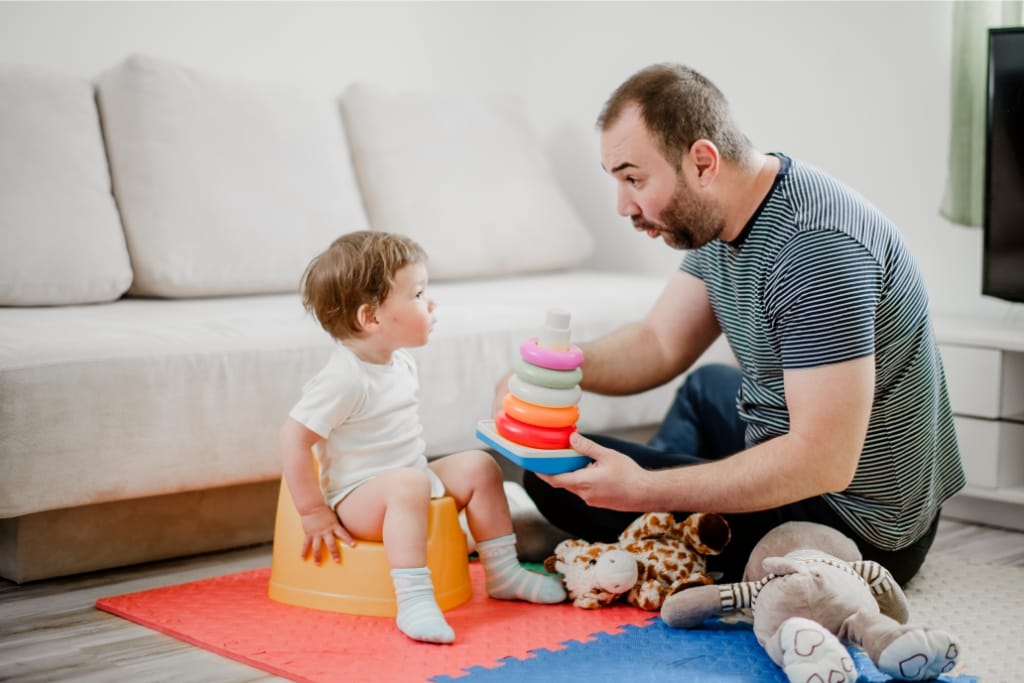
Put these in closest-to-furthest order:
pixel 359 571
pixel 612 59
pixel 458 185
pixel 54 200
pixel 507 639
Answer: pixel 507 639
pixel 359 571
pixel 54 200
pixel 458 185
pixel 612 59

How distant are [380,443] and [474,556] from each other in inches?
17.5

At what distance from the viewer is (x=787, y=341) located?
1.77 meters

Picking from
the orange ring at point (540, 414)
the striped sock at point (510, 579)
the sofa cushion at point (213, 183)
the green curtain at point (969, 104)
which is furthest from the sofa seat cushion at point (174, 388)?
the green curtain at point (969, 104)

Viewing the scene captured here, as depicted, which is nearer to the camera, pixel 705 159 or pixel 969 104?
pixel 705 159

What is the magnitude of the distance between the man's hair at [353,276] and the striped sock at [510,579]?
0.41 metres

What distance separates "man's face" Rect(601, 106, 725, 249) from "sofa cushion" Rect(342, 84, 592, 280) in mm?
1291

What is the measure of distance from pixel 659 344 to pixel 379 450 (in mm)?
601

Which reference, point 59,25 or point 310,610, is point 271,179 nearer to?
point 59,25

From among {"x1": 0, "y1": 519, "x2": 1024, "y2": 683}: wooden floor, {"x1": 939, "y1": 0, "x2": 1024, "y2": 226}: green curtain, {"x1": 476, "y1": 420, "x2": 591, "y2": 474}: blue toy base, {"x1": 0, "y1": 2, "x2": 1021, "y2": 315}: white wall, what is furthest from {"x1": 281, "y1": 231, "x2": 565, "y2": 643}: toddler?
{"x1": 939, "y1": 0, "x2": 1024, "y2": 226}: green curtain

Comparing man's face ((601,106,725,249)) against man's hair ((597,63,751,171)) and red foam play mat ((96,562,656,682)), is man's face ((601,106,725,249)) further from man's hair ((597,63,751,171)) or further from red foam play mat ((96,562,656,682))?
red foam play mat ((96,562,656,682))

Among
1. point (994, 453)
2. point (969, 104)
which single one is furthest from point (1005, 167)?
point (994, 453)

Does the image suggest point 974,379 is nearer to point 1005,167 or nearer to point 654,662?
point 1005,167

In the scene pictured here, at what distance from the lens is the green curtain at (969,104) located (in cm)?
271

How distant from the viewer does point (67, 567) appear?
6.75 ft
